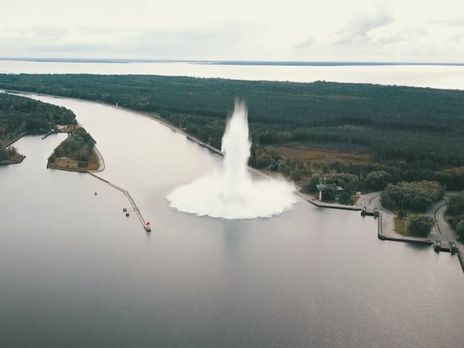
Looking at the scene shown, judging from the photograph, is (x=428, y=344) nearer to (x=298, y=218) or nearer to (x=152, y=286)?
(x=152, y=286)

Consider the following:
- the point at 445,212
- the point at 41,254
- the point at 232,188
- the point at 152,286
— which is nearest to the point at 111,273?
the point at 152,286

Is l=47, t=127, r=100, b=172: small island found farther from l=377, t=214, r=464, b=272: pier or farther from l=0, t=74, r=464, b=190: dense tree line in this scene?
l=377, t=214, r=464, b=272: pier

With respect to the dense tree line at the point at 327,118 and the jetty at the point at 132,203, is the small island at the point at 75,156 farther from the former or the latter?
the dense tree line at the point at 327,118

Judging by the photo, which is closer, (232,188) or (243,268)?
(243,268)

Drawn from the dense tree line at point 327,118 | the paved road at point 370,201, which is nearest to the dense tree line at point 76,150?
the dense tree line at point 327,118

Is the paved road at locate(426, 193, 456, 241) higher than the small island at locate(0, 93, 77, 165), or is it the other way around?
the small island at locate(0, 93, 77, 165)

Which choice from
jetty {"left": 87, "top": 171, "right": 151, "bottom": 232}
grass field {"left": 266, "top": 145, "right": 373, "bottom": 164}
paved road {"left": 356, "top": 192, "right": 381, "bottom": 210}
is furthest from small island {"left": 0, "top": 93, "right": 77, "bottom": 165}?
paved road {"left": 356, "top": 192, "right": 381, "bottom": 210}

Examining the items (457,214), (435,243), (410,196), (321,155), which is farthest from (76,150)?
(457,214)

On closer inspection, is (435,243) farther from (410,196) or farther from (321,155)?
(321,155)
